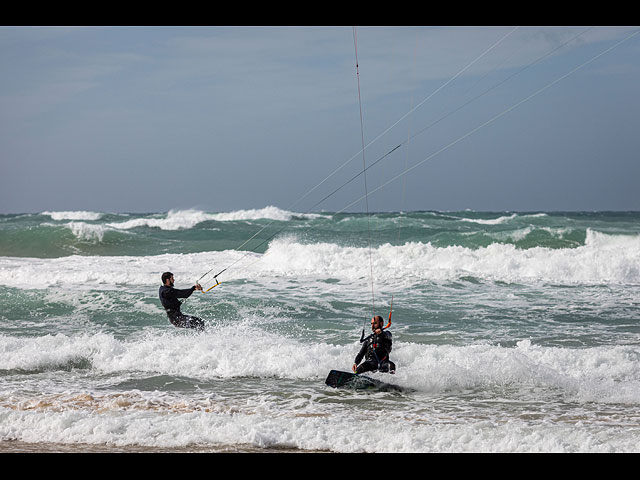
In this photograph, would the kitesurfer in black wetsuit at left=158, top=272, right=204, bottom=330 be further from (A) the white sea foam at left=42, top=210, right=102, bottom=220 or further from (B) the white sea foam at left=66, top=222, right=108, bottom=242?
(A) the white sea foam at left=42, top=210, right=102, bottom=220

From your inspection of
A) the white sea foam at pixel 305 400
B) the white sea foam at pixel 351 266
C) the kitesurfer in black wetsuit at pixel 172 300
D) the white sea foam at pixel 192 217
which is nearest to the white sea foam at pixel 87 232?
the white sea foam at pixel 351 266

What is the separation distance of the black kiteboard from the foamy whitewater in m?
0.09

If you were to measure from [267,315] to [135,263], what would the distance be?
9017 mm

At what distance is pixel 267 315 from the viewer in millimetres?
12164

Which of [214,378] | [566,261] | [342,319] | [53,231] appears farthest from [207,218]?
[214,378]

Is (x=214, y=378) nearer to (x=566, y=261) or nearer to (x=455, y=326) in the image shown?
(x=455, y=326)

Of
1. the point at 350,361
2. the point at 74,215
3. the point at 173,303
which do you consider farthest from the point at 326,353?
the point at 74,215

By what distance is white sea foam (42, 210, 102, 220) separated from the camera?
1547 inches

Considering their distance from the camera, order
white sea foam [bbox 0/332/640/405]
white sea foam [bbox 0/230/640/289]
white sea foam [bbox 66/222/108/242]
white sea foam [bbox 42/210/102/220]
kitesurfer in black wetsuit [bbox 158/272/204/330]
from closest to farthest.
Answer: white sea foam [bbox 0/332/640/405] → kitesurfer in black wetsuit [bbox 158/272/204/330] → white sea foam [bbox 0/230/640/289] → white sea foam [bbox 66/222/108/242] → white sea foam [bbox 42/210/102/220]

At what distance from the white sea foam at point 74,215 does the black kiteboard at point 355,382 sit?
3508 cm

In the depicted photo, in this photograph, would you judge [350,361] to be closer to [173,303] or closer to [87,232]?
[173,303]

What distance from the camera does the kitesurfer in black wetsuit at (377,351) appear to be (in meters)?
6.89

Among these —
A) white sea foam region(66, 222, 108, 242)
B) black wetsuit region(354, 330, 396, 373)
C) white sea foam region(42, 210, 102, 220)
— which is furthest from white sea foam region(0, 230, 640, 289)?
white sea foam region(42, 210, 102, 220)

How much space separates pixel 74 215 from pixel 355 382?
37.0 m
